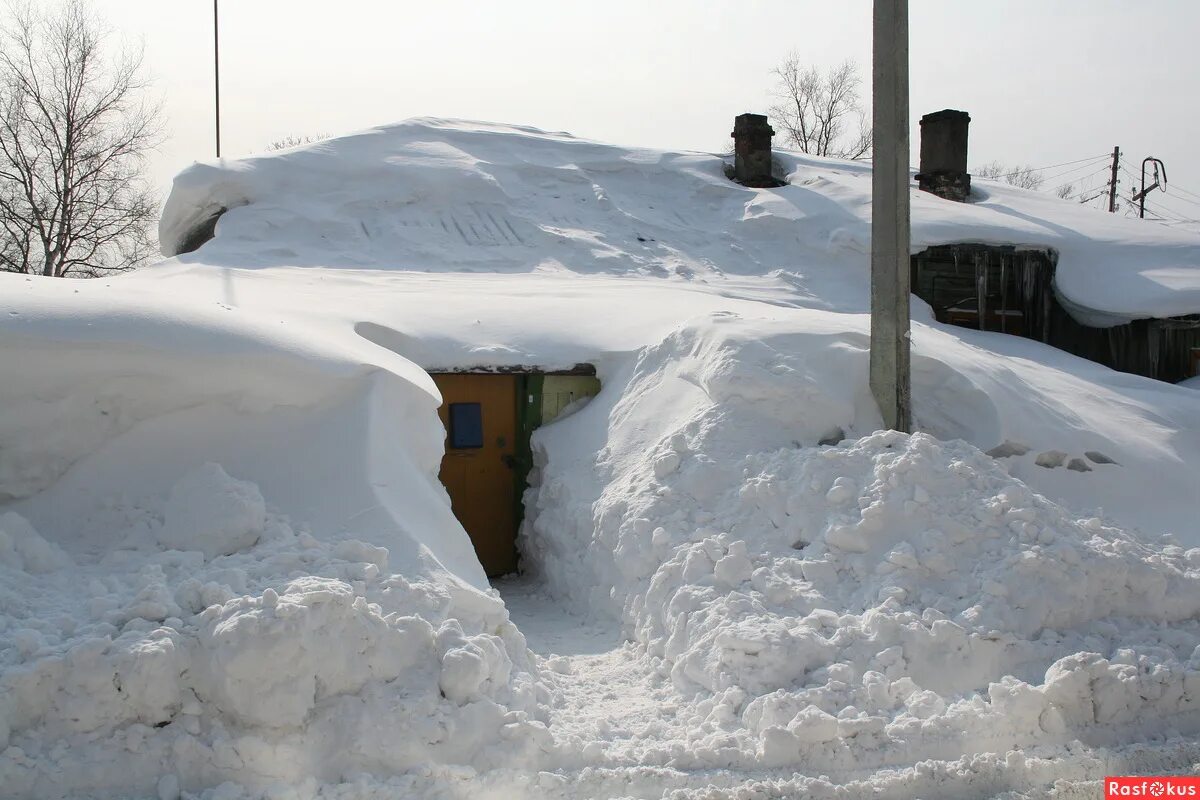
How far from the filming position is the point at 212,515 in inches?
188

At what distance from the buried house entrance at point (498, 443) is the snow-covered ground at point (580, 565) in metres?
0.25

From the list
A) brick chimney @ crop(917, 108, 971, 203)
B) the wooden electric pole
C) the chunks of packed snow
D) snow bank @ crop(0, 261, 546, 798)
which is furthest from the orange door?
the wooden electric pole

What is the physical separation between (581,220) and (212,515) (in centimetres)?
878

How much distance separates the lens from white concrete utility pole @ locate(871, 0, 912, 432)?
688 cm

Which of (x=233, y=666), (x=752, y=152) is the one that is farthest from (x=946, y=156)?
(x=233, y=666)

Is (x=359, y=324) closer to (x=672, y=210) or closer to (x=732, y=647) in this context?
(x=732, y=647)

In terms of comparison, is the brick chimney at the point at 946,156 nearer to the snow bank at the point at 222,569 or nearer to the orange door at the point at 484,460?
the orange door at the point at 484,460

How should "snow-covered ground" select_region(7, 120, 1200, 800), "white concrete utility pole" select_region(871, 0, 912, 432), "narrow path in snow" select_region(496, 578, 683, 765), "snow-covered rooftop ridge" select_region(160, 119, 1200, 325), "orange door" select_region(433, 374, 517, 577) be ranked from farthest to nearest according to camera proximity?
"snow-covered rooftop ridge" select_region(160, 119, 1200, 325) < "orange door" select_region(433, 374, 517, 577) < "white concrete utility pole" select_region(871, 0, 912, 432) < "narrow path in snow" select_region(496, 578, 683, 765) < "snow-covered ground" select_region(7, 120, 1200, 800)

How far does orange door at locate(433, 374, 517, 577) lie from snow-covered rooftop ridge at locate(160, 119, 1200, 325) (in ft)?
11.3

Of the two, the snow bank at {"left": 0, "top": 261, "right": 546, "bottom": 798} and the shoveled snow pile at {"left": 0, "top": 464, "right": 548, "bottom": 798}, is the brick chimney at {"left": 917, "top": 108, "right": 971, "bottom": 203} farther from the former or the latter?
the shoveled snow pile at {"left": 0, "top": 464, "right": 548, "bottom": 798}

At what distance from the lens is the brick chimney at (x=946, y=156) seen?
14.3m

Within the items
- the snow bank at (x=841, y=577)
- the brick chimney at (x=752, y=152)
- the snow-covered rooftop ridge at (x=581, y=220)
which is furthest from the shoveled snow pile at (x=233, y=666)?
the brick chimney at (x=752, y=152)

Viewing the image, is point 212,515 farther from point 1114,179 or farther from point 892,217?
point 1114,179

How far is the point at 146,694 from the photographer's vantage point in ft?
12.7
